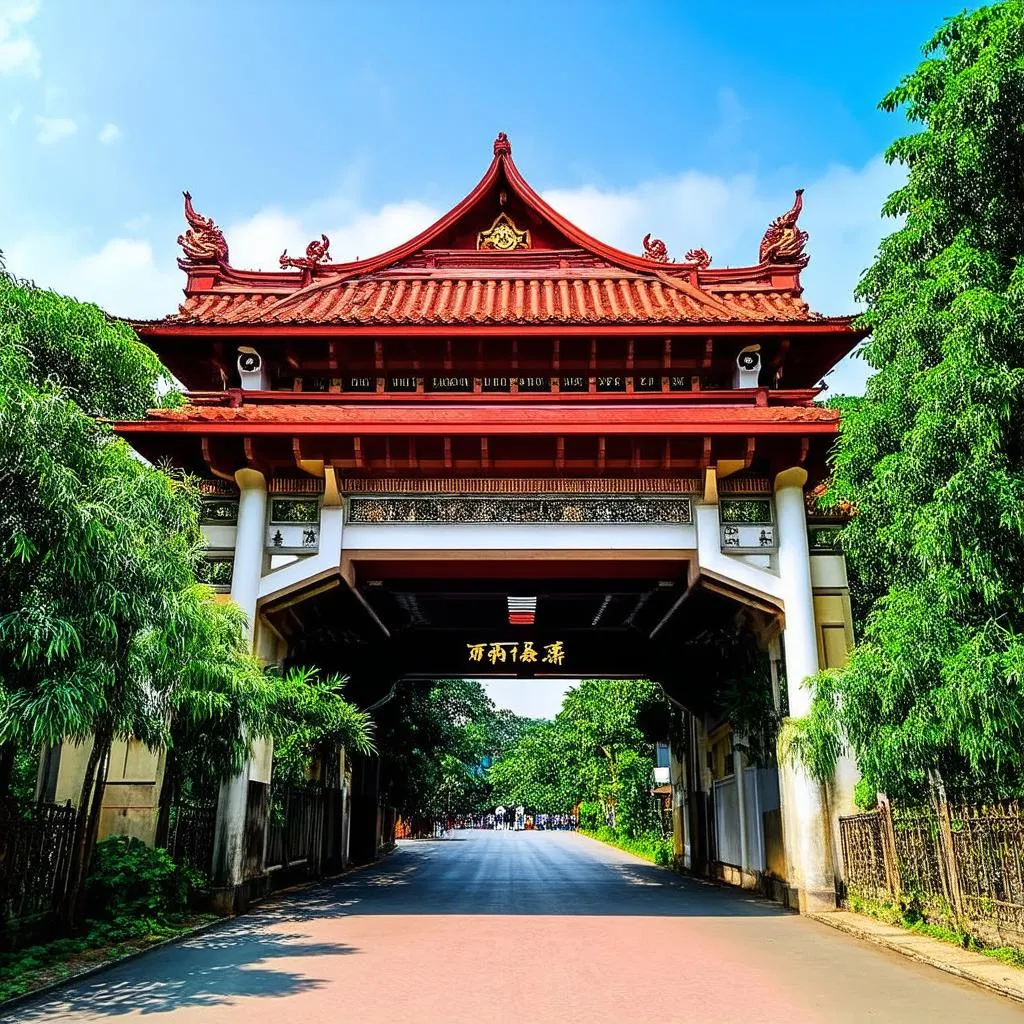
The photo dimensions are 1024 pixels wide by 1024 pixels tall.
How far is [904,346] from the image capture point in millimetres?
8273

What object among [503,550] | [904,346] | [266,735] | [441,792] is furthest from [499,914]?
[441,792]

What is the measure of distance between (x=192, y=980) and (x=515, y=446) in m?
7.08

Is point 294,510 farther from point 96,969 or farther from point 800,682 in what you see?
point 800,682

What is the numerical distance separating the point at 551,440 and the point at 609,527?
4.55 feet

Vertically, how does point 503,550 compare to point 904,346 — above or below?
below

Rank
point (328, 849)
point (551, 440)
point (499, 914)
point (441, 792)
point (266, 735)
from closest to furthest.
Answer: point (266, 735)
point (499, 914)
point (551, 440)
point (328, 849)
point (441, 792)

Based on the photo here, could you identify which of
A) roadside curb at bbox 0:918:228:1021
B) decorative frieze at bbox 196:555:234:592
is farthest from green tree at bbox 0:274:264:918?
decorative frieze at bbox 196:555:234:592

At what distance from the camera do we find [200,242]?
1516 cm

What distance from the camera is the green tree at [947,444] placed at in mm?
7078

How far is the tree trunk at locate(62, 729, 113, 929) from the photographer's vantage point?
27.0ft

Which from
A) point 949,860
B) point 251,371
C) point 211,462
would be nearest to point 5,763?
point 211,462

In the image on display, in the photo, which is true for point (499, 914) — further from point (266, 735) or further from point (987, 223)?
point (987, 223)

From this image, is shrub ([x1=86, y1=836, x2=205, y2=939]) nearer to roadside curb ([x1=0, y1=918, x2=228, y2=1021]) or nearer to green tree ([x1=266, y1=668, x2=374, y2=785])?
roadside curb ([x1=0, y1=918, x2=228, y2=1021])

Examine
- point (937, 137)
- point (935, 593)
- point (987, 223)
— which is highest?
point (937, 137)
